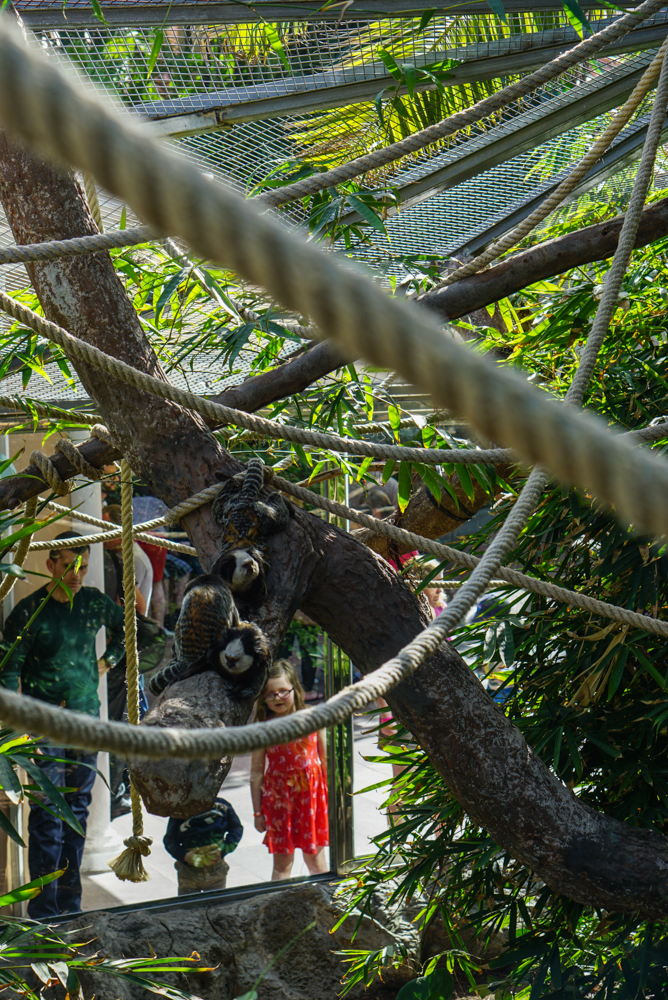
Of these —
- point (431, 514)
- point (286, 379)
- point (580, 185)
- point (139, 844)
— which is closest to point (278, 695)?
point (431, 514)

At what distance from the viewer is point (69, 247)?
92 cm

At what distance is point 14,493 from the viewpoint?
4.63ft

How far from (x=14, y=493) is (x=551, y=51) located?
125 cm

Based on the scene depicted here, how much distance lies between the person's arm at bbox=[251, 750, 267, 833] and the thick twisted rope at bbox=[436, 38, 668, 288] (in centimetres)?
208

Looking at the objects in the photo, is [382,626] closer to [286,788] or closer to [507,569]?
[507,569]

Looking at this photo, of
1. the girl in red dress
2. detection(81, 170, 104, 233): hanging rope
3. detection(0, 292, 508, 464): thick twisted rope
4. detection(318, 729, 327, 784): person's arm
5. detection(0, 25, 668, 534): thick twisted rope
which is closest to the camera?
detection(0, 25, 668, 534): thick twisted rope

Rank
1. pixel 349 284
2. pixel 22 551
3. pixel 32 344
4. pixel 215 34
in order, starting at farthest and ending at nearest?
pixel 32 344
pixel 22 551
pixel 215 34
pixel 349 284

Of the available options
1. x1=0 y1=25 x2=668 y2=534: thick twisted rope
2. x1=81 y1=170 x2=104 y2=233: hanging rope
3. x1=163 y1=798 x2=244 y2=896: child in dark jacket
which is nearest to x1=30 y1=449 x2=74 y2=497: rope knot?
x1=81 y1=170 x2=104 y2=233: hanging rope

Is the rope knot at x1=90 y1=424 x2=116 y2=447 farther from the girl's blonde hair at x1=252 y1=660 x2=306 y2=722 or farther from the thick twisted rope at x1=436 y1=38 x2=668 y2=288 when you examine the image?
the girl's blonde hair at x1=252 y1=660 x2=306 y2=722

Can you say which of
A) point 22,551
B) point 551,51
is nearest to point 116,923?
point 22,551

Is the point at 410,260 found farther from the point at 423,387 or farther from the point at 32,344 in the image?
the point at 423,387

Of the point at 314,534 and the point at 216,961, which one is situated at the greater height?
the point at 314,534

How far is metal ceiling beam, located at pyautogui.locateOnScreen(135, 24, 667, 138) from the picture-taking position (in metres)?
1.33

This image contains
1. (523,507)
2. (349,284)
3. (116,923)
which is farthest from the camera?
(116,923)
